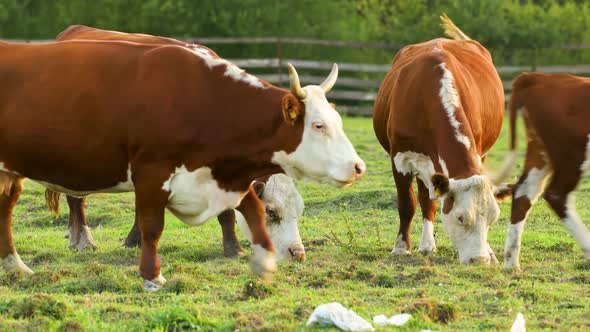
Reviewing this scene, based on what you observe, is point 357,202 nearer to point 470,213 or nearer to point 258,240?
point 470,213

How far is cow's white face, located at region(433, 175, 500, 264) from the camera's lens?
7887mm

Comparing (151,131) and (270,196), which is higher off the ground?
(151,131)

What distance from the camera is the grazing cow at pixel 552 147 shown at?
25.7 ft

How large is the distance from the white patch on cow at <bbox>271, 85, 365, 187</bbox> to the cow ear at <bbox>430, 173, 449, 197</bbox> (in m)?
1.00

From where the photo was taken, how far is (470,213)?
788cm

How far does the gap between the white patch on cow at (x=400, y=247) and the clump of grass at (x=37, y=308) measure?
3285 mm

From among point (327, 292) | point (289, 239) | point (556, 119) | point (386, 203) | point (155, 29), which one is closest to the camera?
point (327, 292)

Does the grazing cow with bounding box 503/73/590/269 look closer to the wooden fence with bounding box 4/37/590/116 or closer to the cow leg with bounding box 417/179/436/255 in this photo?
the cow leg with bounding box 417/179/436/255

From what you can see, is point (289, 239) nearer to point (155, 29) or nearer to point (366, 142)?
point (366, 142)

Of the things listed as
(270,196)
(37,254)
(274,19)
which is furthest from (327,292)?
(274,19)

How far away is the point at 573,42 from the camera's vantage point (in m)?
28.0

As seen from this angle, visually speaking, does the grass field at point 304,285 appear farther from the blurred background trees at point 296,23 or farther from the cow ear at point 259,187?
the blurred background trees at point 296,23

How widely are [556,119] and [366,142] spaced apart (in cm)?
1009

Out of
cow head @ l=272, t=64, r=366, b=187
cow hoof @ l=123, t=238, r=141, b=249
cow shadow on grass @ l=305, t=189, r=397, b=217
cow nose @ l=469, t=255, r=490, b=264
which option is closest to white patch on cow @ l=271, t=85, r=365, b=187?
cow head @ l=272, t=64, r=366, b=187
